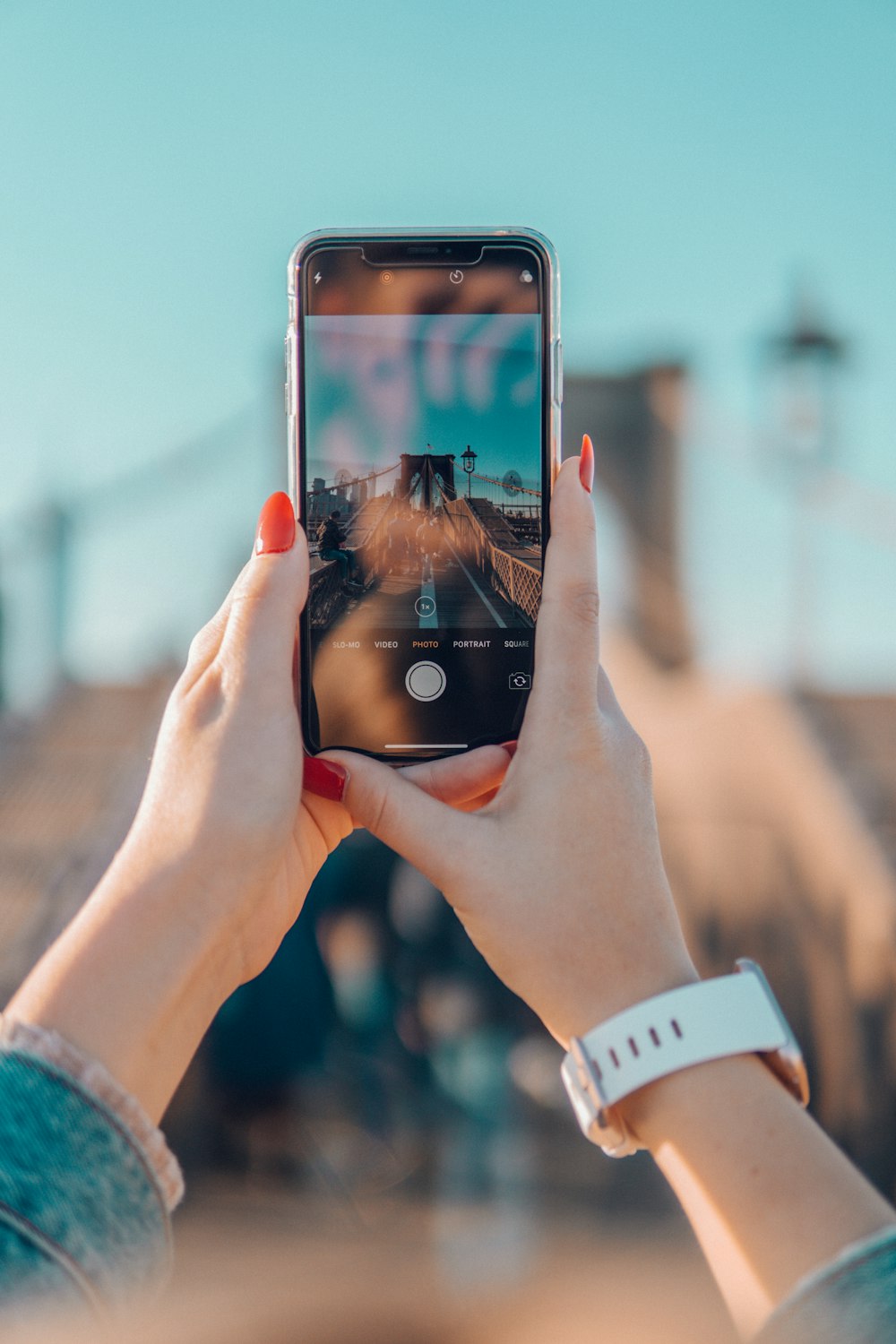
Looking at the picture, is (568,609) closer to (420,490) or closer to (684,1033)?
(420,490)

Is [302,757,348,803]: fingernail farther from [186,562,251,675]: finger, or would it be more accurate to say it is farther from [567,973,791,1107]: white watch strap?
[567,973,791,1107]: white watch strap

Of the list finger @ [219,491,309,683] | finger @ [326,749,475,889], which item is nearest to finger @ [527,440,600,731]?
finger @ [326,749,475,889]

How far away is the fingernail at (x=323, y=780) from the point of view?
101 centimetres

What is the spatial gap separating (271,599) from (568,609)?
0.84 ft

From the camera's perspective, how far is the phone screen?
1.09 metres

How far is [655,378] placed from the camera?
9852mm

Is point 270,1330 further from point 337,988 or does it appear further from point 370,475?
point 370,475

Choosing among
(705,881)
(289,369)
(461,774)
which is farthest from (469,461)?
(705,881)

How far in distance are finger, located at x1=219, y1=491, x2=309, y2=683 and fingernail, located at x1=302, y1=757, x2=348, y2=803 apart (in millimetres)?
93

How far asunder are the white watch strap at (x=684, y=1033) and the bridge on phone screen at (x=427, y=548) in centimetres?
43

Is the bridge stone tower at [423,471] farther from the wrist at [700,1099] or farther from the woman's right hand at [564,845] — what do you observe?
the wrist at [700,1099]

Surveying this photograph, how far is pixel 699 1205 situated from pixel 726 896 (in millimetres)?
5813

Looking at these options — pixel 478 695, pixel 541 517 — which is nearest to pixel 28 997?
pixel 478 695

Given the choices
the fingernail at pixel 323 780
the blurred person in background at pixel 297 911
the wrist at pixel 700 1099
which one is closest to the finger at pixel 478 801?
the blurred person in background at pixel 297 911
